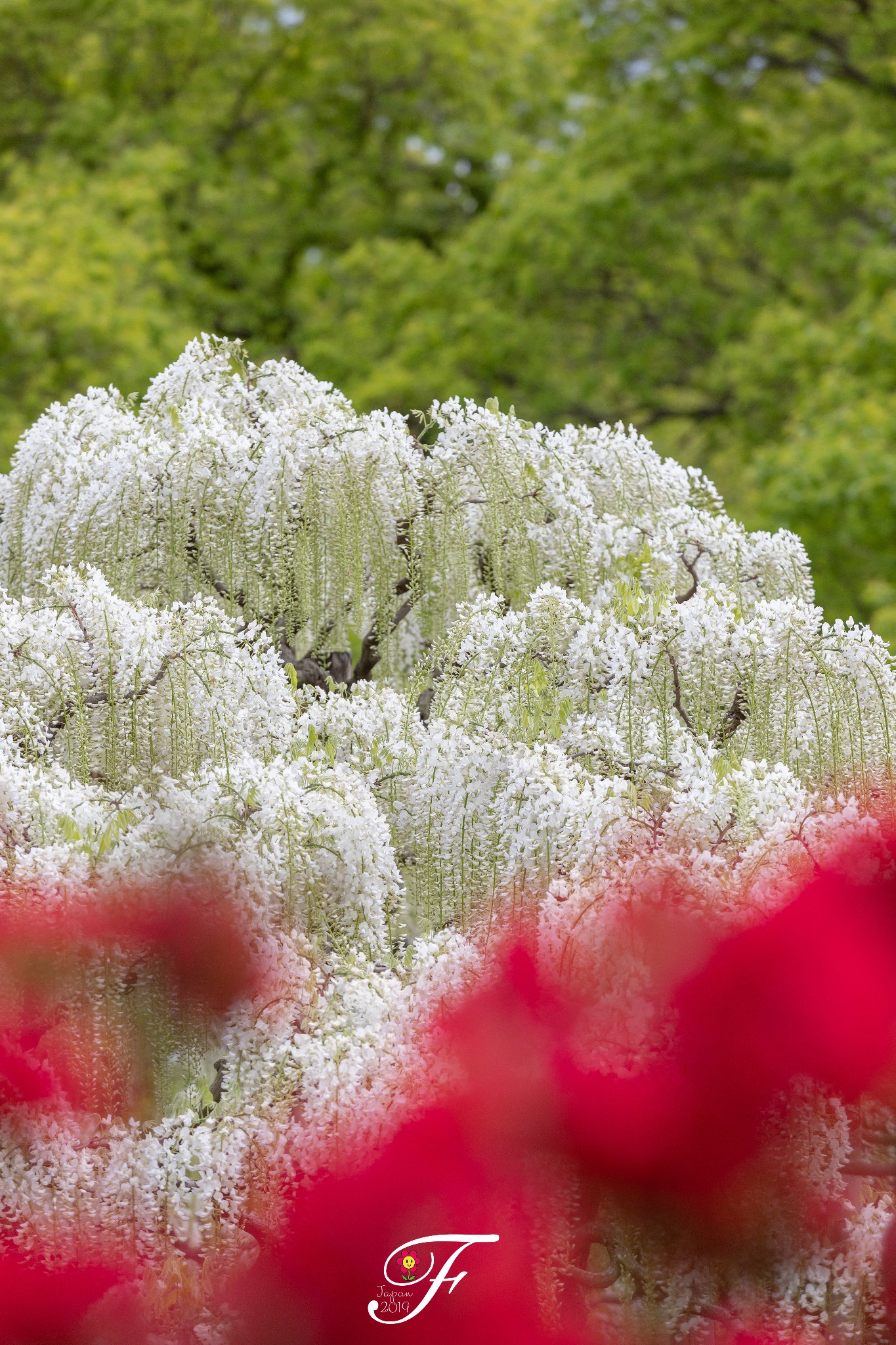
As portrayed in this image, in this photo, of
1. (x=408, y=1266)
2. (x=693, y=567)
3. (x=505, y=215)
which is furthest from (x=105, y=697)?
(x=505, y=215)

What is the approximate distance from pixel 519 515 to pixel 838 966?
2781 mm

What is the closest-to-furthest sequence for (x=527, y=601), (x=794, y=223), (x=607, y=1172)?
1. (x=607, y=1172)
2. (x=527, y=601)
3. (x=794, y=223)

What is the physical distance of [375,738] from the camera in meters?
5.67

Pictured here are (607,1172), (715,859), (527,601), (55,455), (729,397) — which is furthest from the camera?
(729,397)

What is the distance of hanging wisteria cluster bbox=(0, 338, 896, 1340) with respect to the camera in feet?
13.6

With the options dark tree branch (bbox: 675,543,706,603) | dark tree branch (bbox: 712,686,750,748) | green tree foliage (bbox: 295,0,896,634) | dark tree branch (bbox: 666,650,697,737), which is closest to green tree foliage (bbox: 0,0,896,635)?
green tree foliage (bbox: 295,0,896,634)

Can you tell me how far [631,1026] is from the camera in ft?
13.5

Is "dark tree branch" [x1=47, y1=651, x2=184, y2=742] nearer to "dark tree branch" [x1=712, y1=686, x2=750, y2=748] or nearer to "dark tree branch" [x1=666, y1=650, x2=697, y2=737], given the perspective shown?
"dark tree branch" [x1=666, y1=650, x2=697, y2=737]

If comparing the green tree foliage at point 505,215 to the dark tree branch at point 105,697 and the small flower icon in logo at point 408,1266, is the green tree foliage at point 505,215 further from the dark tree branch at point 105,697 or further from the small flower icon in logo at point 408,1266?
the small flower icon in logo at point 408,1266

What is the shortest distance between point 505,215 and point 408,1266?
598 inches

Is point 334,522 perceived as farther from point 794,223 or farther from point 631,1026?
point 794,223

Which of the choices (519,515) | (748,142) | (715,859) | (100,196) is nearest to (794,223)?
(748,142)

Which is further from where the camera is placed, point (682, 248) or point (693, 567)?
point (682, 248)

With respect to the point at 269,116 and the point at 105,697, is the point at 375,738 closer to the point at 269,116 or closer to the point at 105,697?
the point at 105,697
